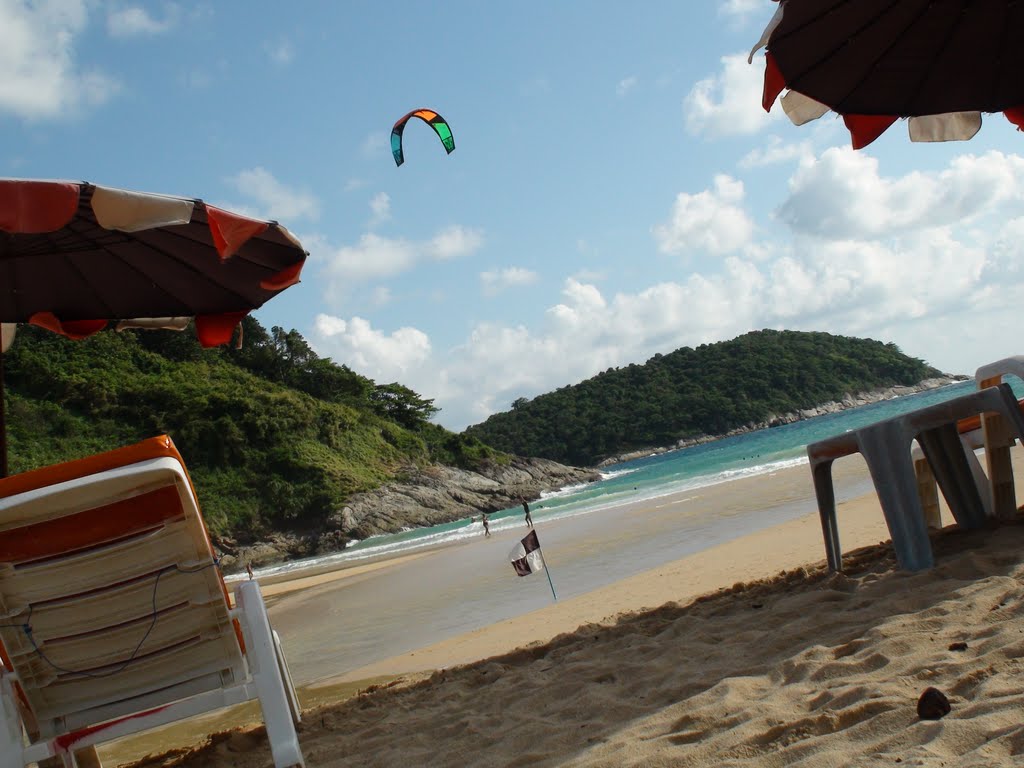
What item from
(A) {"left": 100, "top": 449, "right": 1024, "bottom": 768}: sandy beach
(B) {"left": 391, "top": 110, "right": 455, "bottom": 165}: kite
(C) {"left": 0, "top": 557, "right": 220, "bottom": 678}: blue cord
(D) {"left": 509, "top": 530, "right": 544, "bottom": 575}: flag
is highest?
(B) {"left": 391, "top": 110, "right": 455, "bottom": 165}: kite

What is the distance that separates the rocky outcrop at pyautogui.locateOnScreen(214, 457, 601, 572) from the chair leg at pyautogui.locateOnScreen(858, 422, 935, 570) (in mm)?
29437

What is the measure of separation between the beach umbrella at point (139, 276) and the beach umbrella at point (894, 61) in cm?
262

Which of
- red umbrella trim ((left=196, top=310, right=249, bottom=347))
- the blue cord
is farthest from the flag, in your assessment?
the blue cord

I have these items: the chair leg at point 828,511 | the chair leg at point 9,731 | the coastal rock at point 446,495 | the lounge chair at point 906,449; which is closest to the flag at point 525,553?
the chair leg at point 828,511

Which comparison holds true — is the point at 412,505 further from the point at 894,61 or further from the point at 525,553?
the point at 894,61

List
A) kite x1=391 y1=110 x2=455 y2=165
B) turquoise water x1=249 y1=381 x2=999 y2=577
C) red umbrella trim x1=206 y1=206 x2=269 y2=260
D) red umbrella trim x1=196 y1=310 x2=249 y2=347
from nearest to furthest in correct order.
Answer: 1. red umbrella trim x1=206 y1=206 x2=269 y2=260
2. red umbrella trim x1=196 y1=310 x2=249 y2=347
3. kite x1=391 y1=110 x2=455 y2=165
4. turquoise water x1=249 y1=381 x2=999 y2=577

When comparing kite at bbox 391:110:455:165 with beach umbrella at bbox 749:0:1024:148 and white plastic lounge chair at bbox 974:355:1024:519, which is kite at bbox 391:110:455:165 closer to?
beach umbrella at bbox 749:0:1024:148

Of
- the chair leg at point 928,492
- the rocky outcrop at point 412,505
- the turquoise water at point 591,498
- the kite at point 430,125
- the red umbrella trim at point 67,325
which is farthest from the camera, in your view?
the rocky outcrop at point 412,505

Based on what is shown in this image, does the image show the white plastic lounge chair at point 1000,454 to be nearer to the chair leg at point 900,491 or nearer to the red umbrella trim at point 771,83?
the chair leg at point 900,491

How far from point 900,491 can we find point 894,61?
2221mm

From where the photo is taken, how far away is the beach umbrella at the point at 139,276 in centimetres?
405

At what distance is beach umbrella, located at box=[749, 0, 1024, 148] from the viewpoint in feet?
12.6

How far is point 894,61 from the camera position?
4.12 m

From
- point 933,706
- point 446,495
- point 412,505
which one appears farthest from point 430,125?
point 446,495
